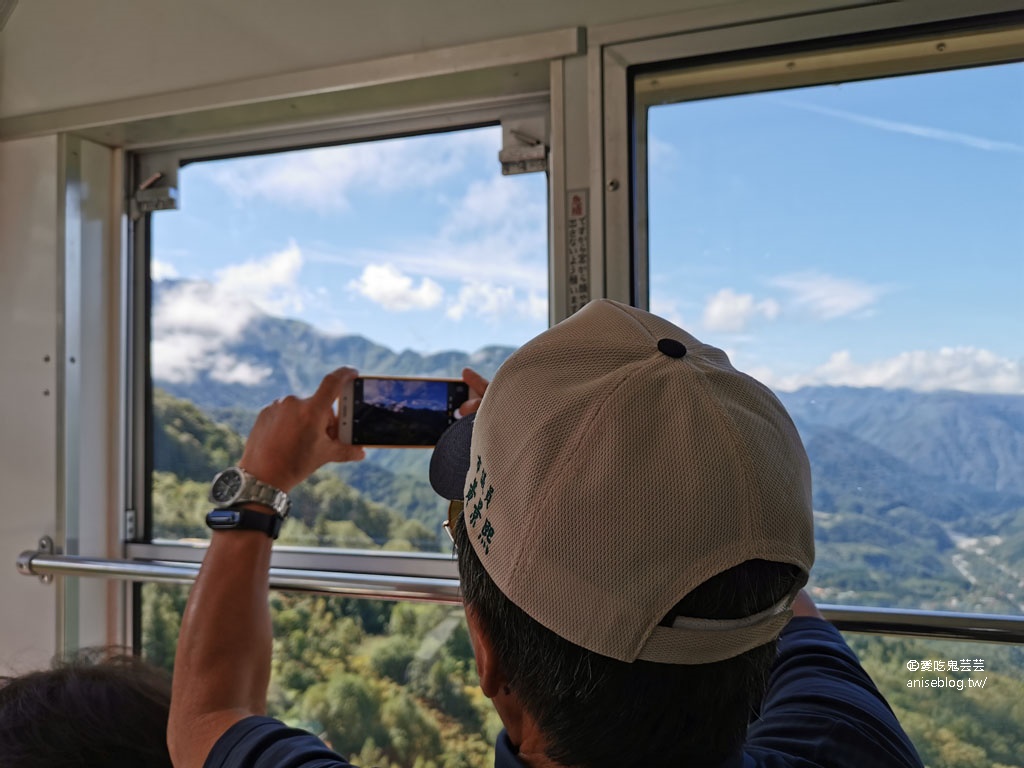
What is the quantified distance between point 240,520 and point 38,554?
930 mm

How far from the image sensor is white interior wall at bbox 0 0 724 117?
1452 mm

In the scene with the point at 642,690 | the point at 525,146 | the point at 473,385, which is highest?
the point at 525,146

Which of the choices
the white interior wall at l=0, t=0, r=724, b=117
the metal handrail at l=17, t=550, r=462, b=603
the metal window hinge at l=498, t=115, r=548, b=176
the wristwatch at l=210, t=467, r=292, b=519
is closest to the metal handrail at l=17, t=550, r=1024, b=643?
the metal handrail at l=17, t=550, r=462, b=603

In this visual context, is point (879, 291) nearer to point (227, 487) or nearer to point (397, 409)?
point (397, 409)

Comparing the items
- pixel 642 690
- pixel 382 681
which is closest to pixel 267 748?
pixel 642 690

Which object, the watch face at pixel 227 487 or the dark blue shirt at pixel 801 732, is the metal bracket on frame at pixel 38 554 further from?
the dark blue shirt at pixel 801 732

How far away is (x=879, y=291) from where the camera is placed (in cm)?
140

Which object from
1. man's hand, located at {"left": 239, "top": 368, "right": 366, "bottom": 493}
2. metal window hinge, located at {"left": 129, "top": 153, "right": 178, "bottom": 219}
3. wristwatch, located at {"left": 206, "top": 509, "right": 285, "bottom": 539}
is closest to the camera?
wristwatch, located at {"left": 206, "top": 509, "right": 285, "bottom": 539}

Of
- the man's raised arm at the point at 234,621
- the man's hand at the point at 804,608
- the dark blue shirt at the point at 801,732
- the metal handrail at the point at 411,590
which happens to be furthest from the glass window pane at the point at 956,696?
the man's raised arm at the point at 234,621

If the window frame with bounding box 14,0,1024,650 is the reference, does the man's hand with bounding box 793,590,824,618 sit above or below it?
below

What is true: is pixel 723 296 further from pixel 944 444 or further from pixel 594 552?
pixel 594 552

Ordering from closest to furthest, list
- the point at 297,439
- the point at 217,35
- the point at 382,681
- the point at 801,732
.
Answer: the point at 801,732, the point at 297,439, the point at 217,35, the point at 382,681

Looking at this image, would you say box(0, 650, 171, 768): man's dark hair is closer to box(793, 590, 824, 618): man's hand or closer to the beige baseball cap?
the beige baseball cap

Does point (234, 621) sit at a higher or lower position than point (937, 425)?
lower
